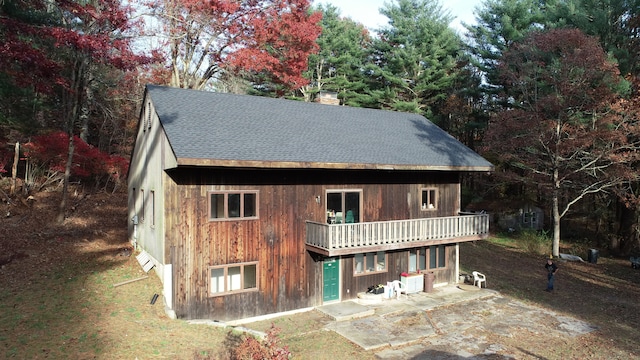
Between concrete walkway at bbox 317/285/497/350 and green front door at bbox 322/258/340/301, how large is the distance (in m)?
0.39

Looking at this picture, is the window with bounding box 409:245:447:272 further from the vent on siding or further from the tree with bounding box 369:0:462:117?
the tree with bounding box 369:0:462:117

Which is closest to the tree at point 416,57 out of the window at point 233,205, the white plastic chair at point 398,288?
the white plastic chair at point 398,288

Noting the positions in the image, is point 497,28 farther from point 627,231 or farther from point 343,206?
point 343,206

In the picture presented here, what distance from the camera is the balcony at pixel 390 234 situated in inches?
576

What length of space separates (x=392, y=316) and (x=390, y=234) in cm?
298

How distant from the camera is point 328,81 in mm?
40750

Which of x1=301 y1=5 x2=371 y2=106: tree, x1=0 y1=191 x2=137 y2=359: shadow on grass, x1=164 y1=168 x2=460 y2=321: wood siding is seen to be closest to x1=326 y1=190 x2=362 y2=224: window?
x1=164 y1=168 x2=460 y2=321: wood siding

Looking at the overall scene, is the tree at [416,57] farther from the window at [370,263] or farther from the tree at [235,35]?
the window at [370,263]

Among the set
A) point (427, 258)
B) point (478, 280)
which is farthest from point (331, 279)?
point (478, 280)

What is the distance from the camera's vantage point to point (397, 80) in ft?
125

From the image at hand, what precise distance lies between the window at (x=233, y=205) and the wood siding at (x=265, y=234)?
0.63 feet

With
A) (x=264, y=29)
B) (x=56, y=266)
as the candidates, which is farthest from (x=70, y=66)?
(x=56, y=266)

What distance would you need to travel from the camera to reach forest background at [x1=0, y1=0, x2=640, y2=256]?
72.9ft

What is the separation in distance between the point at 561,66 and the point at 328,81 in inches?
827
